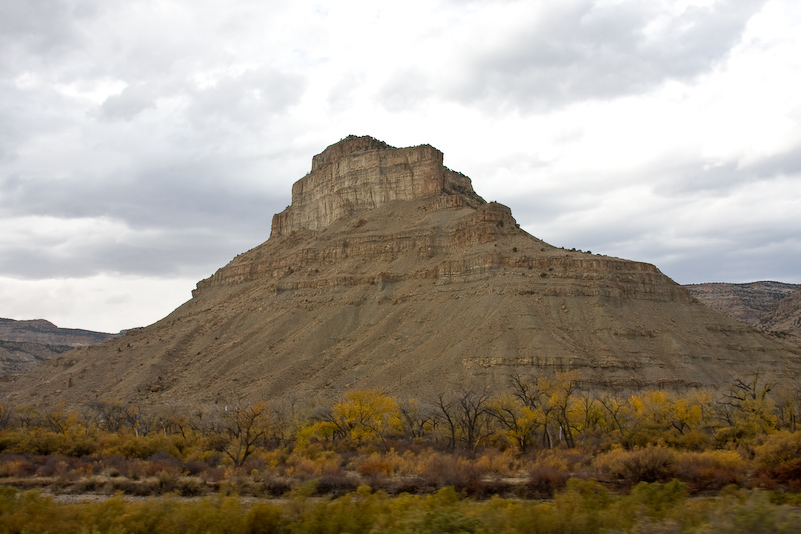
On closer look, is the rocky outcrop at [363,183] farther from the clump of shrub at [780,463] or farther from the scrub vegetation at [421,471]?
the clump of shrub at [780,463]

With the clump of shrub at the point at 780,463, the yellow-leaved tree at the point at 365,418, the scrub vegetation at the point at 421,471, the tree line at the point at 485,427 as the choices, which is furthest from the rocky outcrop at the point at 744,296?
the clump of shrub at the point at 780,463

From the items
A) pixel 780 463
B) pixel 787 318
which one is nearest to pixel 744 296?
pixel 787 318

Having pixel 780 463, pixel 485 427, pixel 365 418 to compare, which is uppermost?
pixel 365 418

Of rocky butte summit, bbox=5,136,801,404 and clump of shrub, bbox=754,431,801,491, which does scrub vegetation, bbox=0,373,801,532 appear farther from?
rocky butte summit, bbox=5,136,801,404

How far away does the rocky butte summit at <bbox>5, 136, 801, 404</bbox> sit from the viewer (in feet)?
212

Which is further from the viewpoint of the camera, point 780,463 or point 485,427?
point 485,427

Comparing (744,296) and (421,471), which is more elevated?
(744,296)

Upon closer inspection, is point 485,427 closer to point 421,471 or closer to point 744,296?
point 421,471

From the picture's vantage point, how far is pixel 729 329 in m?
75.7

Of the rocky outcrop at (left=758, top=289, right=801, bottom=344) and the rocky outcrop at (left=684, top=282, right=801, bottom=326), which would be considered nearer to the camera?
the rocky outcrop at (left=758, top=289, right=801, bottom=344)

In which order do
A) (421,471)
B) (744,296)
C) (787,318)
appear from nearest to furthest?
(421,471)
(787,318)
(744,296)

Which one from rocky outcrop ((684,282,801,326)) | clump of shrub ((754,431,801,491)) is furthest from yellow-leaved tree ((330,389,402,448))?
rocky outcrop ((684,282,801,326))

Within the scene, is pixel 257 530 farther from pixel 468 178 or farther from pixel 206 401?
pixel 468 178

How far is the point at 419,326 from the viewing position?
7631 centimetres
